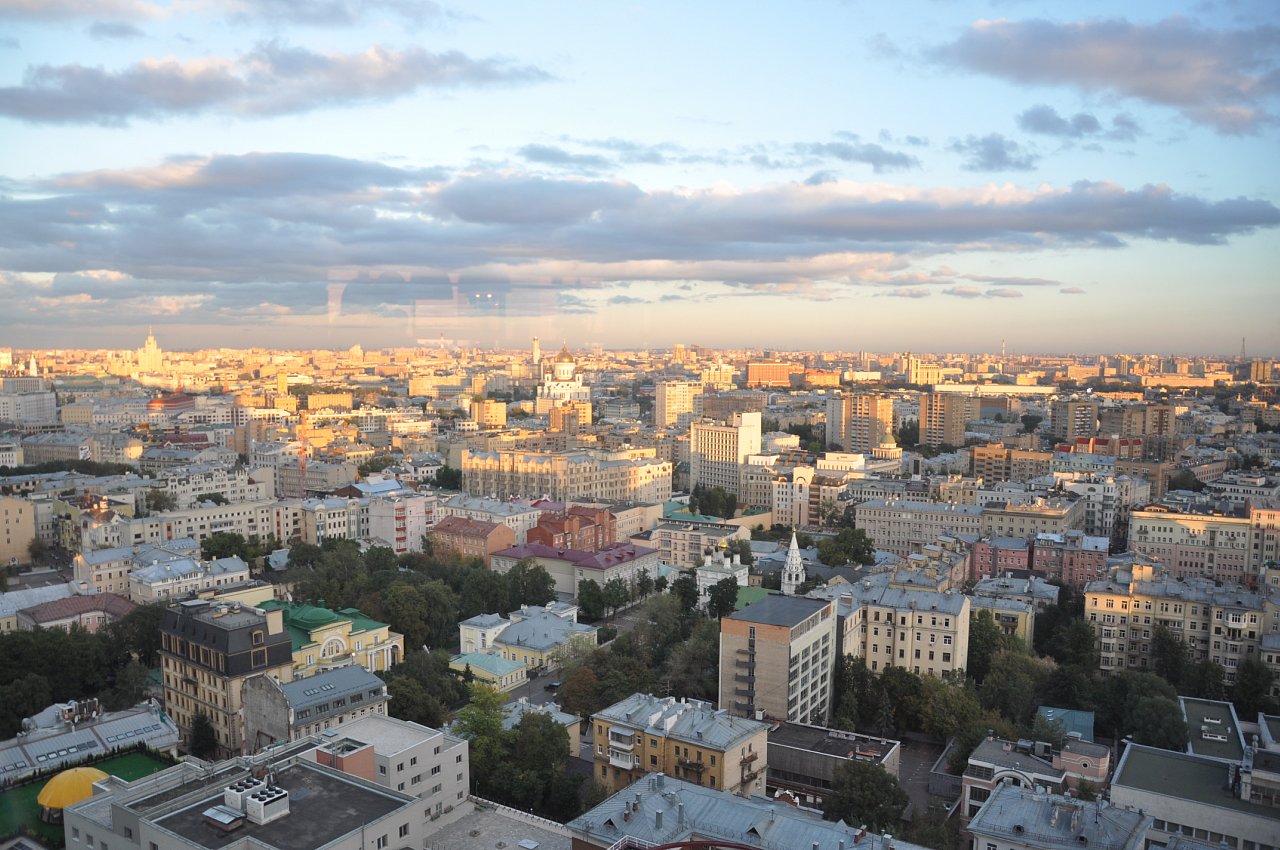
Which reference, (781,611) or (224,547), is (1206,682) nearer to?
(781,611)

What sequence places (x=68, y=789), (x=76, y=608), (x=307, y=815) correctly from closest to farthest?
(x=307, y=815) → (x=68, y=789) → (x=76, y=608)

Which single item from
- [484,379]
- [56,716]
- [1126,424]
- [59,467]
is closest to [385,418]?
[484,379]

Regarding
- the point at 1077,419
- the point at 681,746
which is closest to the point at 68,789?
the point at 681,746

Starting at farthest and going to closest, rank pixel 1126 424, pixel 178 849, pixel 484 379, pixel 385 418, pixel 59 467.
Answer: pixel 484 379 < pixel 385 418 < pixel 1126 424 < pixel 59 467 < pixel 178 849

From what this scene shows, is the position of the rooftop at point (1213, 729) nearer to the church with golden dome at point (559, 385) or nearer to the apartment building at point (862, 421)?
the apartment building at point (862, 421)

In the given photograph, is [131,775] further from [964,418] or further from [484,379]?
[484,379]

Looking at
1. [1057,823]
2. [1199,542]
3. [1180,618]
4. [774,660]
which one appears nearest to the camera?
[1057,823]

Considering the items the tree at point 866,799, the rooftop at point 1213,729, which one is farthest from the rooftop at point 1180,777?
the tree at point 866,799
